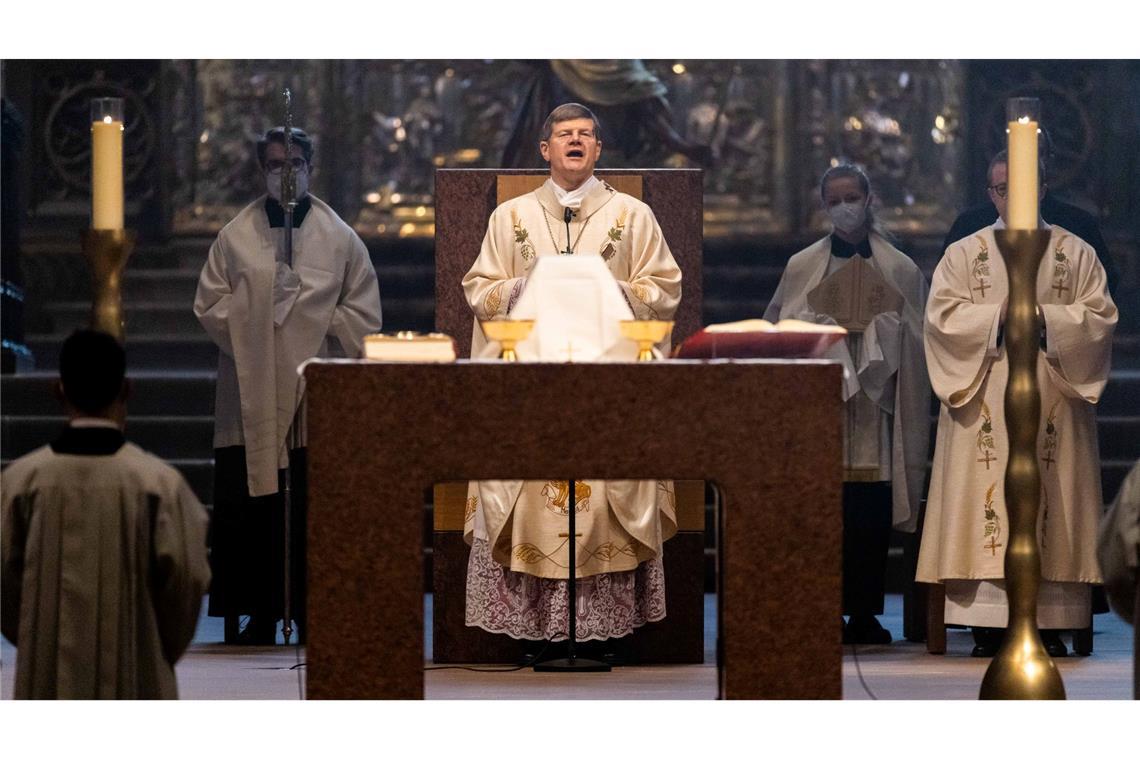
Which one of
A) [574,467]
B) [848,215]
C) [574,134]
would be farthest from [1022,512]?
[848,215]

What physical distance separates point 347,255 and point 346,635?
3.52 meters

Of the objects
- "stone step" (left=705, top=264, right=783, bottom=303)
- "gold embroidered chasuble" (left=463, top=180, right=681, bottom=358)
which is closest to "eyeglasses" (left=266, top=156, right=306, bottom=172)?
"gold embroidered chasuble" (left=463, top=180, right=681, bottom=358)

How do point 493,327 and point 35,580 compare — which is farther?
point 493,327

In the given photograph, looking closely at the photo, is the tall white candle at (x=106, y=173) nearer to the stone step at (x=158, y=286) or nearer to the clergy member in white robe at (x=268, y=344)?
the clergy member in white robe at (x=268, y=344)

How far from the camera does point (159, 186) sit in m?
12.9

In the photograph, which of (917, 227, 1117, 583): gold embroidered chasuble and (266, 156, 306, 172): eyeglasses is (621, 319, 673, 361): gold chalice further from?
(266, 156, 306, 172): eyeglasses

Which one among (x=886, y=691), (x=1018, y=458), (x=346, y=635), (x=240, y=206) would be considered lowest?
(x=886, y=691)

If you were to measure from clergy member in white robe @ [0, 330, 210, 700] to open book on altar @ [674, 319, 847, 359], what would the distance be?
4.50ft

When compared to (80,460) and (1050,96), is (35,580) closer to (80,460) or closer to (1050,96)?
(80,460)

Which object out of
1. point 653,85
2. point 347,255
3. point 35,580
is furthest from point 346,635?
point 653,85

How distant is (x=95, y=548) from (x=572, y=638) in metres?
2.75

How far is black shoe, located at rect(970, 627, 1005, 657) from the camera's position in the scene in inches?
310

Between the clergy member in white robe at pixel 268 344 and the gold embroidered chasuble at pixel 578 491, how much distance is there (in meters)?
1.02

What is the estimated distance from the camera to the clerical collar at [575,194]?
24.6 ft
